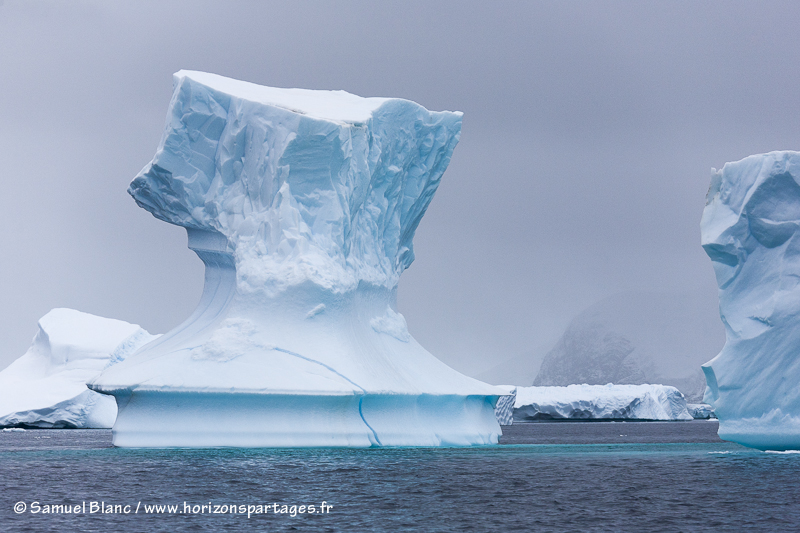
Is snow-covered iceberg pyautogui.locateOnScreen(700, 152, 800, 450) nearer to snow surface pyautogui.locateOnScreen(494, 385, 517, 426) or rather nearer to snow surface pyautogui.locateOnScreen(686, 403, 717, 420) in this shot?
snow surface pyautogui.locateOnScreen(494, 385, 517, 426)

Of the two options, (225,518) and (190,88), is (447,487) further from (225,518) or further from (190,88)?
(190,88)

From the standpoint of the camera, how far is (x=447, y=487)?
14273 mm

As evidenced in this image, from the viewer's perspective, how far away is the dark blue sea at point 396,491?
1114cm

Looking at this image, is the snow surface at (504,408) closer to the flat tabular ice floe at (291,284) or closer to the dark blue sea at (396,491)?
the flat tabular ice floe at (291,284)

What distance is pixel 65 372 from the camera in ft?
116

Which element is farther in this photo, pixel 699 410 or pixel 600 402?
pixel 699 410

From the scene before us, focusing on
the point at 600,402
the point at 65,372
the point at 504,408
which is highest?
the point at 65,372

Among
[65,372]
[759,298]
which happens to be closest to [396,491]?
[759,298]

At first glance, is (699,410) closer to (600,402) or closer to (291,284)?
(600,402)

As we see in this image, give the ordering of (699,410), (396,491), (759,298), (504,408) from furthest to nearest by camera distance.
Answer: (699,410) < (504,408) < (759,298) < (396,491)

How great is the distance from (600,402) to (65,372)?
932 inches

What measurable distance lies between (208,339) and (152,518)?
28.0 feet

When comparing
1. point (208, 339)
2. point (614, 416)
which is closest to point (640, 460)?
point (208, 339)

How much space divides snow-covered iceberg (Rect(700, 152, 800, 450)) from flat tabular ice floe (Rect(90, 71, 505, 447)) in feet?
19.4
